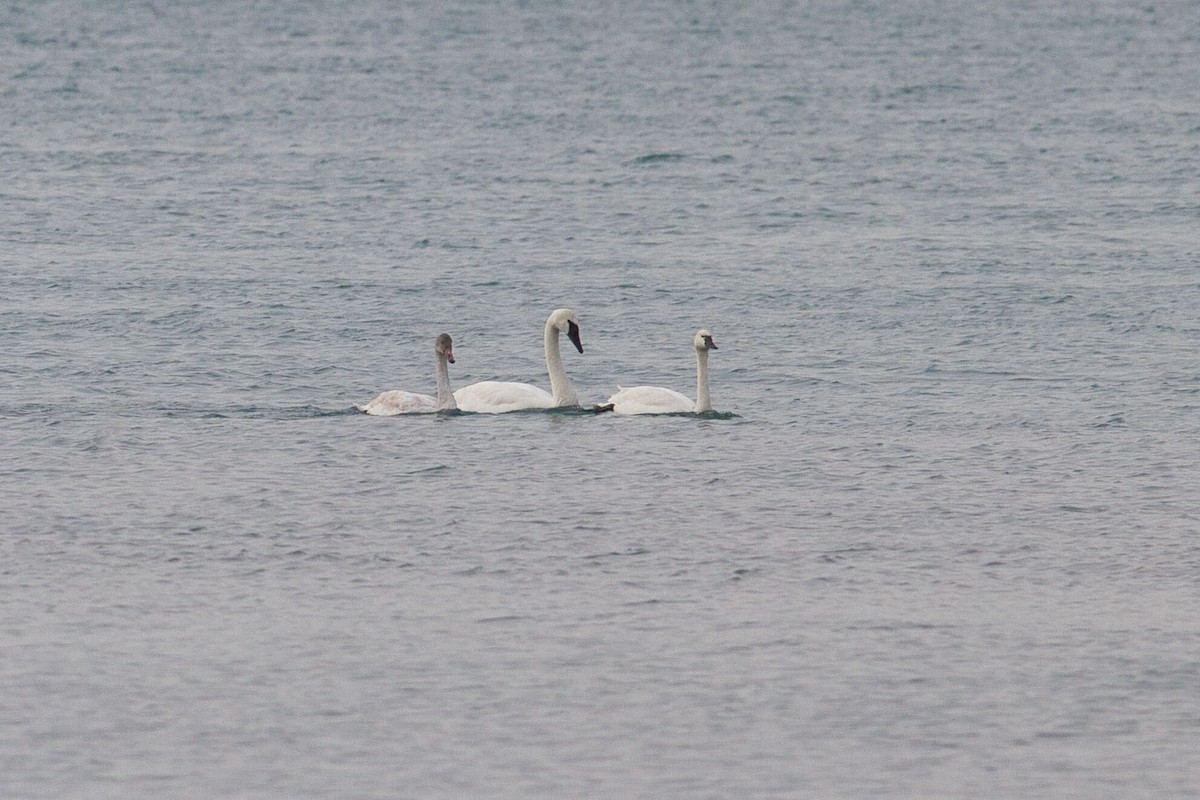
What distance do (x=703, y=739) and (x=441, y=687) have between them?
205 cm

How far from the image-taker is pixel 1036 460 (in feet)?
74.2

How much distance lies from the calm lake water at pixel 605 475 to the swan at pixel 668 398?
305 millimetres

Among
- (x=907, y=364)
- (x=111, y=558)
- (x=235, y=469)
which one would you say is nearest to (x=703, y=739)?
(x=111, y=558)

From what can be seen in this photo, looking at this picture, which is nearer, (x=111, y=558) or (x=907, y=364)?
(x=111, y=558)

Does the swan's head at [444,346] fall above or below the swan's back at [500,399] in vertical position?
above

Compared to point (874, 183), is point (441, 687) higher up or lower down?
lower down

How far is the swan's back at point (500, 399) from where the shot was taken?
25.3 m

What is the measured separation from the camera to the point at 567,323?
26.4 metres

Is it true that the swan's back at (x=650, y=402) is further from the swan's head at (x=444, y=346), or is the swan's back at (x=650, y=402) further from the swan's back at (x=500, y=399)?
the swan's head at (x=444, y=346)

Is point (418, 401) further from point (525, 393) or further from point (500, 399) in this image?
point (525, 393)

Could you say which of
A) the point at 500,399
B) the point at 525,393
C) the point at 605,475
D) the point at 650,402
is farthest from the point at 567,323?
the point at 605,475

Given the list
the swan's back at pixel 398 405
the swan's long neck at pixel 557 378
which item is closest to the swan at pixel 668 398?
the swan's long neck at pixel 557 378

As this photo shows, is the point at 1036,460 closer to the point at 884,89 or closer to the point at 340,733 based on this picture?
the point at 340,733

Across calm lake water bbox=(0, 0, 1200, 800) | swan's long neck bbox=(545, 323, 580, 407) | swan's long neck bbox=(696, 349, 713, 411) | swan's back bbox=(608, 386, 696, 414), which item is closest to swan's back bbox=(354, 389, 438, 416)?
calm lake water bbox=(0, 0, 1200, 800)
